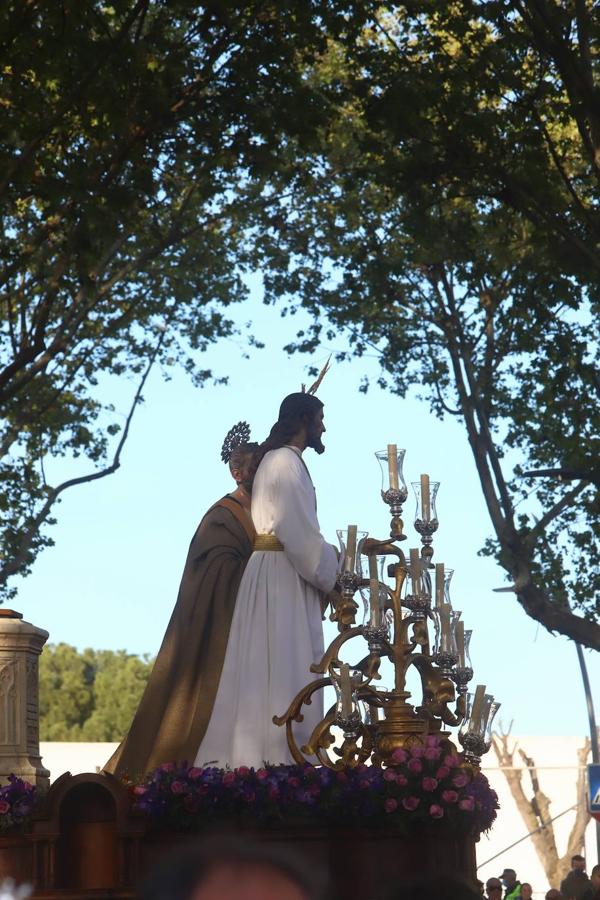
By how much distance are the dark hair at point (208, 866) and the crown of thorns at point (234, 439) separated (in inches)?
341

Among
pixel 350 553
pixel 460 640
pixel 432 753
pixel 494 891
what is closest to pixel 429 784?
pixel 432 753

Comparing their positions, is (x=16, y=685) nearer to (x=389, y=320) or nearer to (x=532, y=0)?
(x=532, y=0)

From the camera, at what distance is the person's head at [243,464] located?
10734 mm

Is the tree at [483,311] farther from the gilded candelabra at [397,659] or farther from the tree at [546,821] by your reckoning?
the tree at [546,821]

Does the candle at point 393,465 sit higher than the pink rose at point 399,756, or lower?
higher

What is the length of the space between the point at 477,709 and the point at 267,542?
1631 mm

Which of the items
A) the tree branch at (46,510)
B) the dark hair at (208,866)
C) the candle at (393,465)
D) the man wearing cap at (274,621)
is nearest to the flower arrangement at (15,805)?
the man wearing cap at (274,621)

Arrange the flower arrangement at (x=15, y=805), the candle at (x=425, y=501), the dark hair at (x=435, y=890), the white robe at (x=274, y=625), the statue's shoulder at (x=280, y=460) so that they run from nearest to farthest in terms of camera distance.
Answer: the dark hair at (x=435, y=890) → the flower arrangement at (x=15, y=805) → the candle at (x=425, y=501) → the white robe at (x=274, y=625) → the statue's shoulder at (x=280, y=460)

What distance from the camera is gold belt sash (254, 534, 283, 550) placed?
9797mm

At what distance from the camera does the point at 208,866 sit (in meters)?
2.17

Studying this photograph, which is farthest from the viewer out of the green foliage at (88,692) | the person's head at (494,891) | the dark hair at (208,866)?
the green foliage at (88,692)

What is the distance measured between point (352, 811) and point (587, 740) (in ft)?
106

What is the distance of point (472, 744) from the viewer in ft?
30.1

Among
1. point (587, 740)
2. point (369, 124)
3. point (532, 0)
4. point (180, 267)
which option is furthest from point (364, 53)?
point (587, 740)
